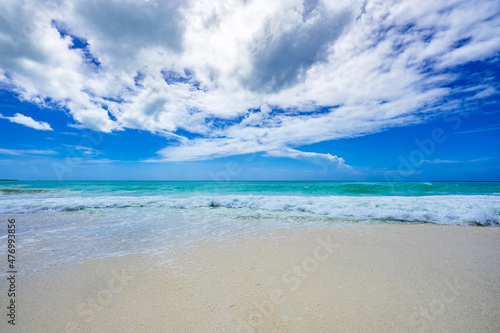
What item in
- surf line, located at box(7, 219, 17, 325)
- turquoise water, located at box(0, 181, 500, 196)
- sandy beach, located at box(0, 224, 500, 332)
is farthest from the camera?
turquoise water, located at box(0, 181, 500, 196)

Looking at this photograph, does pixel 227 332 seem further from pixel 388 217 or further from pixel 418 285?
pixel 388 217

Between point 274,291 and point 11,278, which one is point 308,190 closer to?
point 274,291

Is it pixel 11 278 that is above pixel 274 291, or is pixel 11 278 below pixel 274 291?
above

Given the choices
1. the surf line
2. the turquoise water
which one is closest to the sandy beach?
the surf line

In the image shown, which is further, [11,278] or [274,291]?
[11,278]

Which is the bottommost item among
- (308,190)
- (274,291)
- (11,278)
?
(308,190)

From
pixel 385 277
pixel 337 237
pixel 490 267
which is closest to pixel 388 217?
pixel 337 237

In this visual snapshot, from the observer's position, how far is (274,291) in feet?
10.2

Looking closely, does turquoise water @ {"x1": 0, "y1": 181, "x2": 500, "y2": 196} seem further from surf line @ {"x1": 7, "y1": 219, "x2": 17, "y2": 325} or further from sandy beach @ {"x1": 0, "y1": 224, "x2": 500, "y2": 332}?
sandy beach @ {"x1": 0, "y1": 224, "x2": 500, "y2": 332}

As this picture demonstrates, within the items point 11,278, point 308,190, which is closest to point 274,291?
point 11,278

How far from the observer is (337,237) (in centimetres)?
595

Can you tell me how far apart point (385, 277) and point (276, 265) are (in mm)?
1856

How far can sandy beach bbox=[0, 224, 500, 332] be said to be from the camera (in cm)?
246

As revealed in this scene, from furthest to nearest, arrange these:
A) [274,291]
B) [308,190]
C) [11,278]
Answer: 1. [308,190]
2. [11,278]
3. [274,291]
